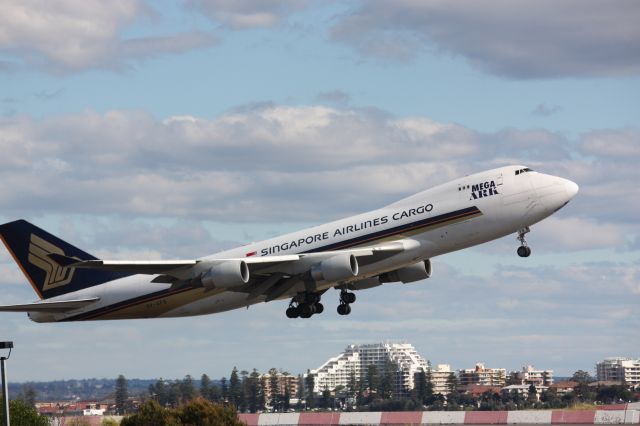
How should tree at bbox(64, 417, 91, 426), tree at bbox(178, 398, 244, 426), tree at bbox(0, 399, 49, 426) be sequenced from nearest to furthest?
tree at bbox(178, 398, 244, 426) < tree at bbox(0, 399, 49, 426) < tree at bbox(64, 417, 91, 426)

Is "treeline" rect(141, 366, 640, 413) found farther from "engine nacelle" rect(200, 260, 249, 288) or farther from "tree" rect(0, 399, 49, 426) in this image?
"engine nacelle" rect(200, 260, 249, 288)

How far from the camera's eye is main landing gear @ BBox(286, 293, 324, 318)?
2726 inches

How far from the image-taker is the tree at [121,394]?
130 m

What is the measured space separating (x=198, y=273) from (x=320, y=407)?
2885 inches

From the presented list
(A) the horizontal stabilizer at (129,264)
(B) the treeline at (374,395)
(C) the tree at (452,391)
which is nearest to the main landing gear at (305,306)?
(A) the horizontal stabilizer at (129,264)

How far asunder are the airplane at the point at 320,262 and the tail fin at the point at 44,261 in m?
0.09

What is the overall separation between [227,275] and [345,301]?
11172mm

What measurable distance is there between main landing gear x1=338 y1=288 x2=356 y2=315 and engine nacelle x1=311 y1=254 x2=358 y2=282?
787 cm

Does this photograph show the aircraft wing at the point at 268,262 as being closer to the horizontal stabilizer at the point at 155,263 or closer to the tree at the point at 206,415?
the horizontal stabilizer at the point at 155,263

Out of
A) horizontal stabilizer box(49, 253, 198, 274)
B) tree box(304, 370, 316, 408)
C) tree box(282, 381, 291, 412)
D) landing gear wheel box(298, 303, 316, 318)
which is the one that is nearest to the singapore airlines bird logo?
horizontal stabilizer box(49, 253, 198, 274)

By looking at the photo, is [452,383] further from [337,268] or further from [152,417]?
[337,268]

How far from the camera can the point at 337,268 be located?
210ft

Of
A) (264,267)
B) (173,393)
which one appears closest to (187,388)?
(173,393)

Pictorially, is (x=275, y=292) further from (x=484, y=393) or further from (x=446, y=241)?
(x=484, y=393)
